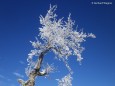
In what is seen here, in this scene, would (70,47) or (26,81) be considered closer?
(26,81)

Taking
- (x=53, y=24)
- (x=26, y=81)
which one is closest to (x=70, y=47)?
(x=53, y=24)

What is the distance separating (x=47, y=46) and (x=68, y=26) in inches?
154

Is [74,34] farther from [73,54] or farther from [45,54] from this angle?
[45,54]

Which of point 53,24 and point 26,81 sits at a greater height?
point 53,24

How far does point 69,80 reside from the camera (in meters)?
35.3

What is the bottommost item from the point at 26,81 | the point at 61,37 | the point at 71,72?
the point at 26,81

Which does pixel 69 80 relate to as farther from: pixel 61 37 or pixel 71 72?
pixel 61 37

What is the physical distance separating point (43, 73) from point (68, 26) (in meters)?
6.29

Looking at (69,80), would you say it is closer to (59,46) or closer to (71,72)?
(71,72)

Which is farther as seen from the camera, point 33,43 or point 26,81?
point 33,43

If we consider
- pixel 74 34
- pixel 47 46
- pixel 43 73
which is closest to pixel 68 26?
pixel 74 34

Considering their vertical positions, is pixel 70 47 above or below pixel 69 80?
above

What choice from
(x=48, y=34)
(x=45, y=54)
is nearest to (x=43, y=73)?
(x=45, y=54)

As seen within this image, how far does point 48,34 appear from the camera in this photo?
3512 centimetres
